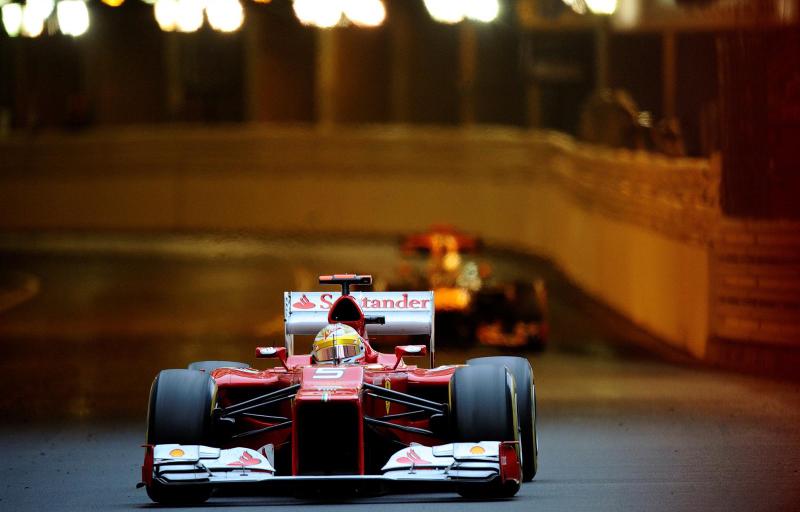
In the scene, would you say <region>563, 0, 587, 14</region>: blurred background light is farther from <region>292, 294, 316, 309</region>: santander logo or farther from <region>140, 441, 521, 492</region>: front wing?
<region>140, 441, 521, 492</region>: front wing

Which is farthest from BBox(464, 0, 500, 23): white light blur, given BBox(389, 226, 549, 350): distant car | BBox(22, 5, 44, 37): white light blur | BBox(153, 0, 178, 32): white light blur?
BBox(389, 226, 549, 350): distant car

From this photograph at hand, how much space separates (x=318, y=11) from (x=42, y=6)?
7.81 meters

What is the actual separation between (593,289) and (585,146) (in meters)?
5.40

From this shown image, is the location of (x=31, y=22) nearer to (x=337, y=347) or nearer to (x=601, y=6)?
(x=601, y=6)

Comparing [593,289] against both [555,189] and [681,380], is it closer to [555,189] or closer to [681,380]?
[555,189]

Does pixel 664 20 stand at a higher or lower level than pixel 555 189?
higher

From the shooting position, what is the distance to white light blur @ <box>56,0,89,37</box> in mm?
50250

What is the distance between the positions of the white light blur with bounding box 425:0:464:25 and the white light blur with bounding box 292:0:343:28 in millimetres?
2645

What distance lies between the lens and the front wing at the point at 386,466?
10.8m

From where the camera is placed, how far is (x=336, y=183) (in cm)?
4622

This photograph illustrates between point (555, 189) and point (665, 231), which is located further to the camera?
point (555, 189)

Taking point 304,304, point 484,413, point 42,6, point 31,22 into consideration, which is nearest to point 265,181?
point 42,6

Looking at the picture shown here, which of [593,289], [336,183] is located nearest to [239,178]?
[336,183]

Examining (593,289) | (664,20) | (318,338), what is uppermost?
(664,20)
